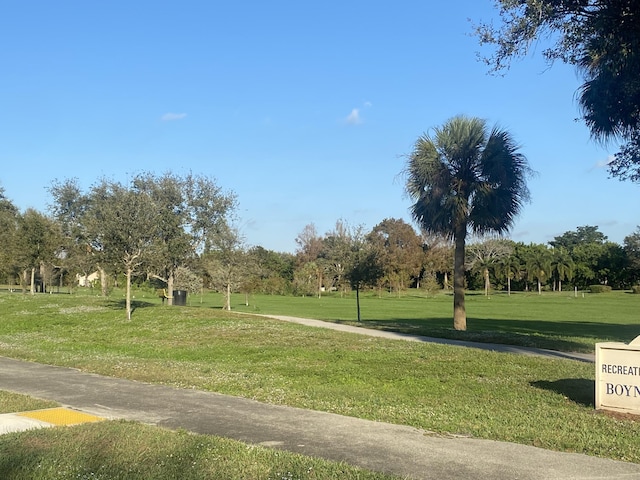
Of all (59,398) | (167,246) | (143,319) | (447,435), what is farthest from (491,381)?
(167,246)

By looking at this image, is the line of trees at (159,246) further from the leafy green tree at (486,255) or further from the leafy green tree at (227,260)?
the leafy green tree at (486,255)

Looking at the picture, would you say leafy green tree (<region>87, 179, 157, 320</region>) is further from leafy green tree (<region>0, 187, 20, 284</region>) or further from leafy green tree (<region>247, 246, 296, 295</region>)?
leafy green tree (<region>0, 187, 20, 284</region>)

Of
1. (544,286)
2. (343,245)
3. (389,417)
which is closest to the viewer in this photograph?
(389,417)

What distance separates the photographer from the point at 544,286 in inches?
3976

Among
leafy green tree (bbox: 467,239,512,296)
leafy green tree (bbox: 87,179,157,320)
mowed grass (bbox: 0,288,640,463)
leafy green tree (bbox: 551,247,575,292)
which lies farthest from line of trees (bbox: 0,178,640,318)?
leafy green tree (bbox: 467,239,512,296)

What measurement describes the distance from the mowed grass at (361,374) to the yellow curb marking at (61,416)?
2364mm

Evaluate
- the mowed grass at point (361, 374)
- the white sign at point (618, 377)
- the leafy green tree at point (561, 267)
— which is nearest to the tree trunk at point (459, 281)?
the mowed grass at point (361, 374)

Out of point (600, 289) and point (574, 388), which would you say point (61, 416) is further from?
point (600, 289)

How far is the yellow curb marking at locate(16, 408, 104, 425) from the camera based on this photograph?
24.4 feet

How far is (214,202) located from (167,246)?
465cm

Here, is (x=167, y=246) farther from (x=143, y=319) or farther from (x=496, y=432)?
(x=496, y=432)

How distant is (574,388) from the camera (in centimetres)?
988

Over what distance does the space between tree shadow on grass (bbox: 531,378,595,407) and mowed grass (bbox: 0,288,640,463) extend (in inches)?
0.6

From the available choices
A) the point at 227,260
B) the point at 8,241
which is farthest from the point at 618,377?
the point at 8,241
